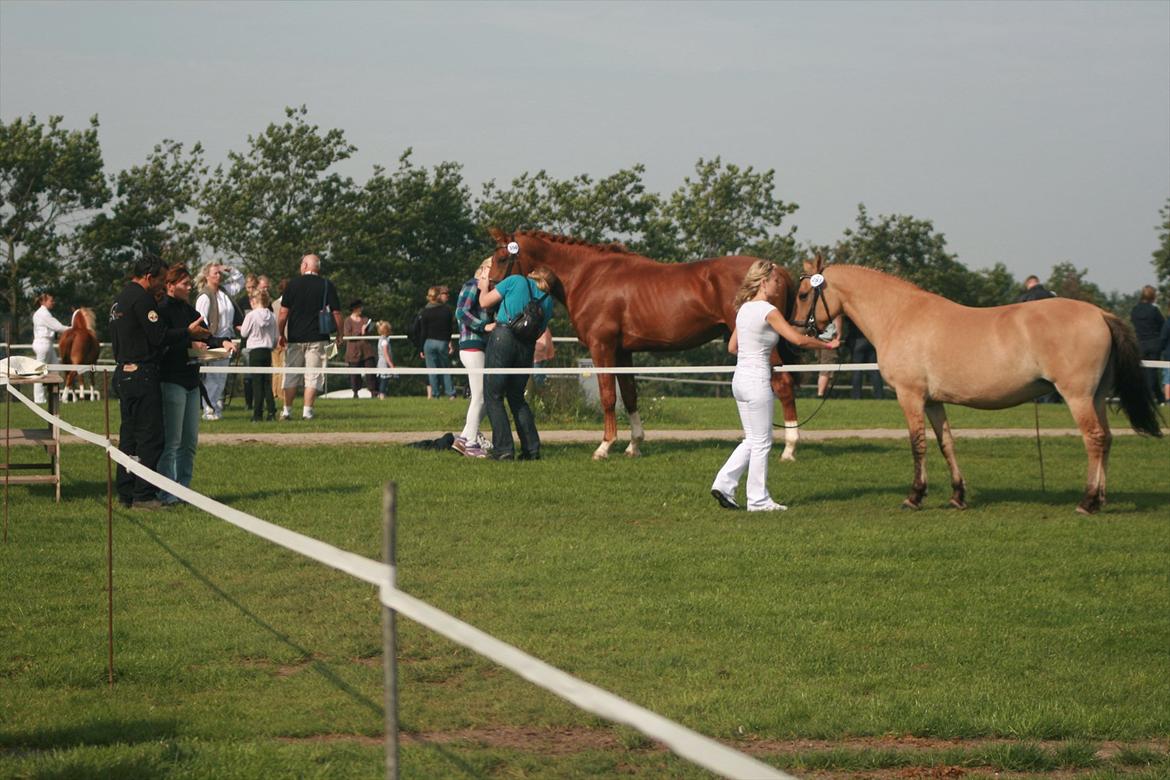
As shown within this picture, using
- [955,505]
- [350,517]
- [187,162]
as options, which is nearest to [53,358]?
[350,517]

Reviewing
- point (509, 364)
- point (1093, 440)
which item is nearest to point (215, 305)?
point (509, 364)

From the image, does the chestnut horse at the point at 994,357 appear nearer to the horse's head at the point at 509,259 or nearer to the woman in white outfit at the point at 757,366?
the woman in white outfit at the point at 757,366

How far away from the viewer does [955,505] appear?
1327 cm

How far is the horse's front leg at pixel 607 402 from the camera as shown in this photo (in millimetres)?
16828

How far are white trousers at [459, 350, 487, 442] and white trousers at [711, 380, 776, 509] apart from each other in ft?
14.3

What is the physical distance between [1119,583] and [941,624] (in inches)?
78.8

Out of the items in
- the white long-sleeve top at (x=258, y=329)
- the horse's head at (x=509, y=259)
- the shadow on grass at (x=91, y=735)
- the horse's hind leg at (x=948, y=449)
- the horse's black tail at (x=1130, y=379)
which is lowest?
the shadow on grass at (x=91, y=735)

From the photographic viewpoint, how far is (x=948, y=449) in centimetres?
1325

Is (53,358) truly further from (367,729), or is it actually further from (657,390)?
(367,729)

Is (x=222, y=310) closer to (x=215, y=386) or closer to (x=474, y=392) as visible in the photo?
(x=215, y=386)

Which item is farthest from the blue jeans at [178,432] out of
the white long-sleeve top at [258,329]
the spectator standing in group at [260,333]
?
the white long-sleeve top at [258,329]

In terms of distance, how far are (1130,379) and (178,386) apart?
8.09 metres

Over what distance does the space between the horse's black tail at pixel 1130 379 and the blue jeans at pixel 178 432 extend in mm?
7858

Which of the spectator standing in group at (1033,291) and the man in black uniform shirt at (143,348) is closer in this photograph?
the man in black uniform shirt at (143,348)
